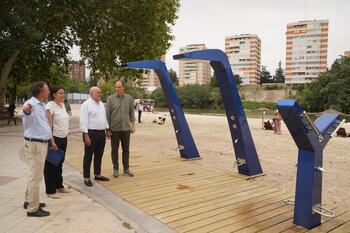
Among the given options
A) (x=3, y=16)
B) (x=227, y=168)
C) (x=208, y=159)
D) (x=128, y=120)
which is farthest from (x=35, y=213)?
(x=3, y=16)

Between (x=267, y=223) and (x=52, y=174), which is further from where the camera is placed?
(x=52, y=174)

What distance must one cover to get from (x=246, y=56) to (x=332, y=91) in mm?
77125

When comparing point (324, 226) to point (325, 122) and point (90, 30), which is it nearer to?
A: point (325, 122)

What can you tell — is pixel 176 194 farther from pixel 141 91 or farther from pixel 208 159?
pixel 141 91

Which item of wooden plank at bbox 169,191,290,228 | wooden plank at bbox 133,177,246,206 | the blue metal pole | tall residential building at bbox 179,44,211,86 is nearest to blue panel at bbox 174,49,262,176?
wooden plank at bbox 133,177,246,206

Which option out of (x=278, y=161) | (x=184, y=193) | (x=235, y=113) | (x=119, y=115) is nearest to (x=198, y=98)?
(x=278, y=161)

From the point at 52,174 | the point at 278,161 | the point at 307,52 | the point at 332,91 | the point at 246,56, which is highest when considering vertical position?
the point at 246,56

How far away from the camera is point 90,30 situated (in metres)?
22.8

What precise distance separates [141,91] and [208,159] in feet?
266

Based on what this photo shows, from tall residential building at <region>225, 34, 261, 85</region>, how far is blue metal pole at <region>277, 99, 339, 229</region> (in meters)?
131

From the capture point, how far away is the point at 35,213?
4.94 metres

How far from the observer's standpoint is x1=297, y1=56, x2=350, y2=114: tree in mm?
59438

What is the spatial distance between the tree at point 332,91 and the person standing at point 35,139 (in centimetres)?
6051

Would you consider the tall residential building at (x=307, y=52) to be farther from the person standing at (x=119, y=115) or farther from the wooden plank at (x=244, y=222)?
the wooden plank at (x=244, y=222)
